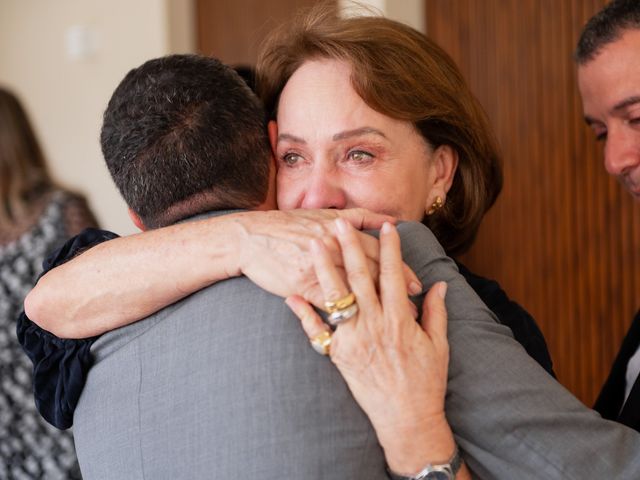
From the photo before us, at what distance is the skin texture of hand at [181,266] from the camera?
3.51 feet

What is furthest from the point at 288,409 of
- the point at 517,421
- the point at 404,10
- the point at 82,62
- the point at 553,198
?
the point at 82,62

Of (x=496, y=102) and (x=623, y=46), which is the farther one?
(x=496, y=102)

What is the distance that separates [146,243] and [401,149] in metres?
0.54

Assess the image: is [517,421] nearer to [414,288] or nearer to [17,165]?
[414,288]

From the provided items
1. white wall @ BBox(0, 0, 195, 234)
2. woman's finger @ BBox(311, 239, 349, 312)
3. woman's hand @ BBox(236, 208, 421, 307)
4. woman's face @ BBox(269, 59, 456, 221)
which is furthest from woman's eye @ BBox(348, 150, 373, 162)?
white wall @ BBox(0, 0, 195, 234)

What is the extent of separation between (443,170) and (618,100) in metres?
0.49

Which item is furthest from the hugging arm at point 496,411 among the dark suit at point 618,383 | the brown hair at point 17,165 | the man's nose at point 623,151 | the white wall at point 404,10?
the brown hair at point 17,165

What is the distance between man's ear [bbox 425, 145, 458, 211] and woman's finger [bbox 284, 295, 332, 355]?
1.97 feet

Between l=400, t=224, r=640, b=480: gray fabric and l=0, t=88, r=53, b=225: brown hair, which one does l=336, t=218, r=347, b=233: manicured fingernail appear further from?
l=0, t=88, r=53, b=225: brown hair

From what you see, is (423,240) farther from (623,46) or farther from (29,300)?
(623,46)

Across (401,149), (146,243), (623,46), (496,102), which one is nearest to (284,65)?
(401,149)

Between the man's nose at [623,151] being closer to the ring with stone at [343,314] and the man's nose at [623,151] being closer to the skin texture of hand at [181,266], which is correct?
the skin texture of hand at [181,266]

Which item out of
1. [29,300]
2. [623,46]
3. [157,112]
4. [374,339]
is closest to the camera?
[374,339]

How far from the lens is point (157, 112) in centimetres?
115
